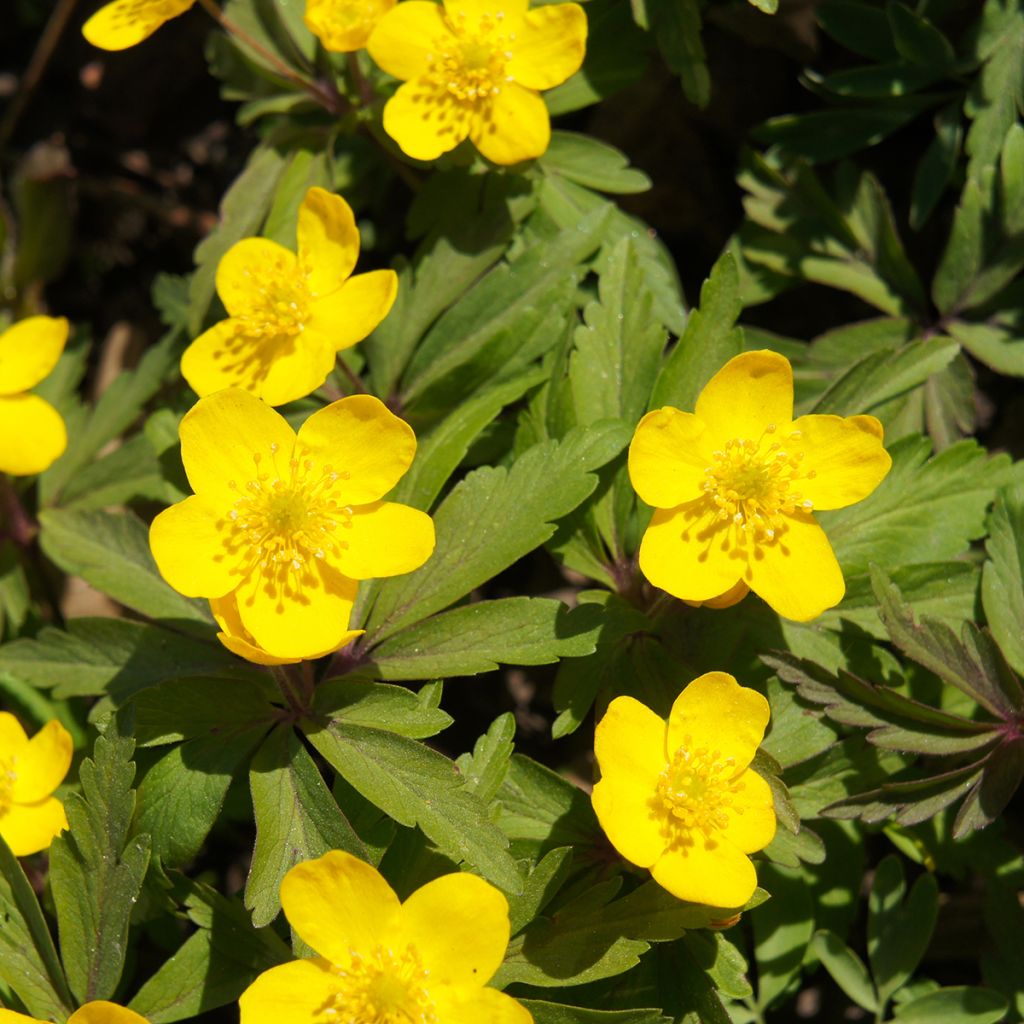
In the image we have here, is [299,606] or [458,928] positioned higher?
[299,606]

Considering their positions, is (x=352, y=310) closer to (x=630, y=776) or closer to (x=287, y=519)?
(x=287, y=519)

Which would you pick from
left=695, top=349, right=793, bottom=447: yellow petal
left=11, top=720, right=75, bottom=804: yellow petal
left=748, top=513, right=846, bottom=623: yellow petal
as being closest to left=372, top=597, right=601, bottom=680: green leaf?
left=748, top=513, right=846, bottom=623: yellow petal

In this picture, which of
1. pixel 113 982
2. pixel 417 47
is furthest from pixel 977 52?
pixel 113 982

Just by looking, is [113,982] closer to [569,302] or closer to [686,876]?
[686,876]

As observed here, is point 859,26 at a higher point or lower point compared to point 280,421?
higher

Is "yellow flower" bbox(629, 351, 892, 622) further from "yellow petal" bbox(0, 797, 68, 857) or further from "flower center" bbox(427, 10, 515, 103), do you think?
"yellow petal" bbox(0, 797, 68, 857)

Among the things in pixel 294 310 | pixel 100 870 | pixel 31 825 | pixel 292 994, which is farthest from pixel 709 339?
pixel 31 825

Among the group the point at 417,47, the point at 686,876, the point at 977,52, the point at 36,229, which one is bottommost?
the point at 686,876
